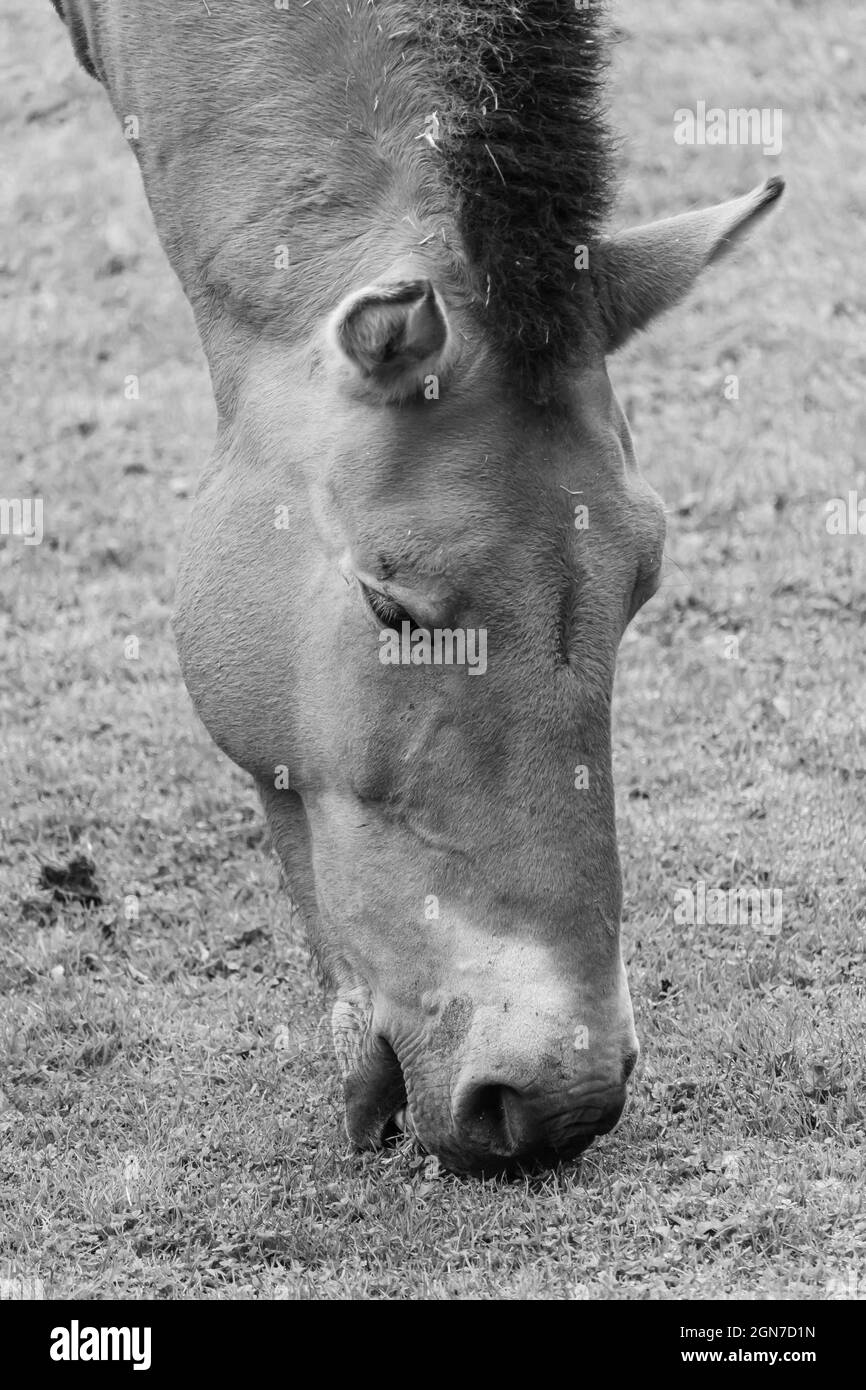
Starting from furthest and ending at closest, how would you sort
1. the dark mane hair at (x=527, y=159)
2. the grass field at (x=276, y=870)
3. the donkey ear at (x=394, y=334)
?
1. the grass field at (x=276, y=870)
2. the dark mane hair at (x=527, y=159)
3. the donkey ear at (x=394, y=334)

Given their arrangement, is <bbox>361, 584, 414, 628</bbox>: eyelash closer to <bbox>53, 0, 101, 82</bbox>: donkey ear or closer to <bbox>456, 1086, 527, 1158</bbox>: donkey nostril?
<bbox>456, 1086, 527, 1158</bbox>: donkey nostril

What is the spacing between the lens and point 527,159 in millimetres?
4059

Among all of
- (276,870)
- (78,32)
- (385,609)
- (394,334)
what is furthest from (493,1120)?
(78,32)

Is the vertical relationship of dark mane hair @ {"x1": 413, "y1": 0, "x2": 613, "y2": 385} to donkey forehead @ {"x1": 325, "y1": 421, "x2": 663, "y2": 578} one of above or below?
above

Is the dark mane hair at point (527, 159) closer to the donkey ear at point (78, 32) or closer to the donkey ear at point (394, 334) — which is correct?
the donkey ear at point (394, 334)

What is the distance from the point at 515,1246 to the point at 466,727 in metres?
1.28

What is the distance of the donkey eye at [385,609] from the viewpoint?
4016 millimetres

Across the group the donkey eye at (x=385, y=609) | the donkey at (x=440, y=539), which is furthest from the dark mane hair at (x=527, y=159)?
the donkey eye at (x=385, y=609)

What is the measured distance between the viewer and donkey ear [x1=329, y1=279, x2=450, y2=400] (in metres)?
3.79

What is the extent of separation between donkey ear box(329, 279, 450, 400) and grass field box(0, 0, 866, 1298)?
54.2 inches

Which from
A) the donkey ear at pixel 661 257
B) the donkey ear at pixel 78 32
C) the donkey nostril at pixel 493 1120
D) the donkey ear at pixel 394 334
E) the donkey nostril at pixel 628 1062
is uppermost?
the donkey ear at pixel 78 32

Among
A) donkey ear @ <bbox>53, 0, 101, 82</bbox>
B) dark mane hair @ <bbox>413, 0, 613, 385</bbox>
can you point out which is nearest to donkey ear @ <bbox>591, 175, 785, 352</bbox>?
dark mane hair @ <bbox>413, 0, 613, 385</bbox>
